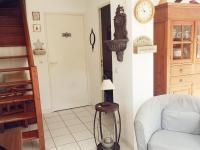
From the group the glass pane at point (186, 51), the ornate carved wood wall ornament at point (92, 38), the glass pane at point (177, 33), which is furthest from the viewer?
the ornate carved wood wall ornament at point (92, 38)

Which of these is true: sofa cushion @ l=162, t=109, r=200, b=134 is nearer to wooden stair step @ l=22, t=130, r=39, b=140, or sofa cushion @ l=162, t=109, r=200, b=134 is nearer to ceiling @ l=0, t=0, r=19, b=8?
wooden stair step @ l=22, t=130, r=39, b=140

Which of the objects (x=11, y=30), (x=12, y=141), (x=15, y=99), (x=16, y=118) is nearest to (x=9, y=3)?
(x=11, y=30)

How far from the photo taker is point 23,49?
3.92 metres

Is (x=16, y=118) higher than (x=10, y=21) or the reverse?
the reverse

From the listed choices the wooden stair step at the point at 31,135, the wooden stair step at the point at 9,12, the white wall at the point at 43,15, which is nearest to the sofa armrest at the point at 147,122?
the wooden stair step at the point at 31,135

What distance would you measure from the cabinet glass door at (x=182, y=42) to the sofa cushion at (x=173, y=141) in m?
1.17

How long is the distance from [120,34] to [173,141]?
137 cm

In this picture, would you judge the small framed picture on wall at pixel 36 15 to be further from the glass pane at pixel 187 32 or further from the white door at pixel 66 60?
the glass pane at pixel 187 32

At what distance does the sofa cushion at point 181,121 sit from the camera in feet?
6.89

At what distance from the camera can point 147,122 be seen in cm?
205

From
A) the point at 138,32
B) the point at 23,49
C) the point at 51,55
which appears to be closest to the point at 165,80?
the point at 138,32

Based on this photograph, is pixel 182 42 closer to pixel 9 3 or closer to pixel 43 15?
pixel 43 15

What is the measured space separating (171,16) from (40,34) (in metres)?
2.48

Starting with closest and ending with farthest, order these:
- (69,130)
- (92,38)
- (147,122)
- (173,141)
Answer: (173,141), (147,122), (69,130), (92,38)
